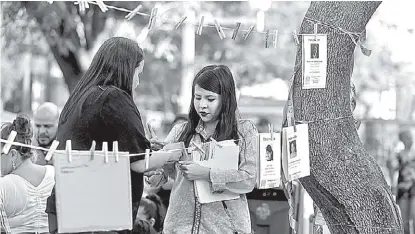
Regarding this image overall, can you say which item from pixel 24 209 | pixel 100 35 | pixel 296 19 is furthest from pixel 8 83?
pixel 24 209

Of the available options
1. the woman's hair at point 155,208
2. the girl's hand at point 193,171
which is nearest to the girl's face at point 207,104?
the girl's hand at point 193,171

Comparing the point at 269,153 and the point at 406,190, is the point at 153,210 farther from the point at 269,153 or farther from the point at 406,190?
the point at 406,190

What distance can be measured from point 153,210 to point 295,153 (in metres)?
2.50

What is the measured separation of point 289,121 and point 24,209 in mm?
1665

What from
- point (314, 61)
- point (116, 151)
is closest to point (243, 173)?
point (314, 61)

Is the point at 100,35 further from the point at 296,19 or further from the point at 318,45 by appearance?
the point at 318,45

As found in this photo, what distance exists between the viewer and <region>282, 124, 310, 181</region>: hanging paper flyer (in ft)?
13.0

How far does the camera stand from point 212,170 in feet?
13.4

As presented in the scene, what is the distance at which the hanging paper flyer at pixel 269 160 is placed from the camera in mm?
3865

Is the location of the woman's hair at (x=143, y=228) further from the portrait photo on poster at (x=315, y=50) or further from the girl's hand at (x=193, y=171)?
the portrait photo on poster at (x=315, y=50)

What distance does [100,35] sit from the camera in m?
10.6

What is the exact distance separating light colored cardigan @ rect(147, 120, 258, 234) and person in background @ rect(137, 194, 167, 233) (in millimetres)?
1957

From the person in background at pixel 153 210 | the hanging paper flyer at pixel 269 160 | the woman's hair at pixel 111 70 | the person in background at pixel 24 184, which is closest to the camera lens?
the woman's hair at pixel 111 70

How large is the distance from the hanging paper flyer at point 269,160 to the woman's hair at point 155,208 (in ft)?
7.90
